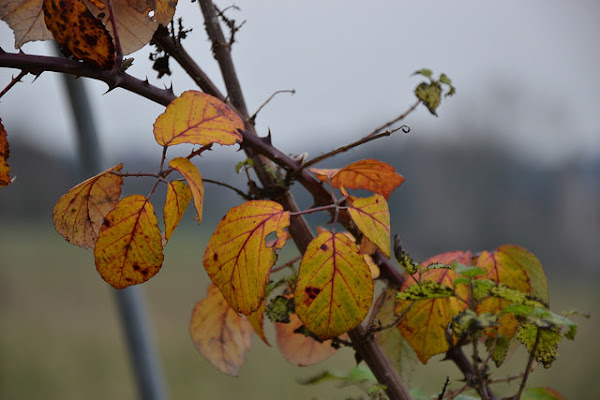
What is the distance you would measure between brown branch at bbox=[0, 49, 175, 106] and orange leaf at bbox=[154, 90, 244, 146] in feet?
0.06

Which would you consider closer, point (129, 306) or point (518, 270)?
point (518, 270)

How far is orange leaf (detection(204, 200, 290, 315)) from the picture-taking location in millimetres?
161

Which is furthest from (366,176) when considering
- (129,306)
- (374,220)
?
(129,306)

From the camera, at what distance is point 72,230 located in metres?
0.18

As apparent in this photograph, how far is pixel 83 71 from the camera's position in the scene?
6.6 inches

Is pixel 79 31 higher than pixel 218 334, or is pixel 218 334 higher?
pixel 79 31

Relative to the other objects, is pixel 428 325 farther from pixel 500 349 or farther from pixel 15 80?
pixel 15 80

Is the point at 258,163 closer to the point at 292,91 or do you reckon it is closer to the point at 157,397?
the point at 292,91

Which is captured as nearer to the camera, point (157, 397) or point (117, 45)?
point (117, 45)

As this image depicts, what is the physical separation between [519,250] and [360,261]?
3.7 inches

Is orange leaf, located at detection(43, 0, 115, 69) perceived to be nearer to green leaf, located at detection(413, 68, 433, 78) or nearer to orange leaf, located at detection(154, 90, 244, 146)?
orange leaf, located at detection(154, 90, 244, 146)

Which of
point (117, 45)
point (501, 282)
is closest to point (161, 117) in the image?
point (117, 45)

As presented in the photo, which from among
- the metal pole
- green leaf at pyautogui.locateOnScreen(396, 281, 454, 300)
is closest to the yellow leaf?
green leaf at pyautogui.locateOnScreen(396, 281, 454, 300)

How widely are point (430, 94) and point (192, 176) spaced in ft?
0.40
